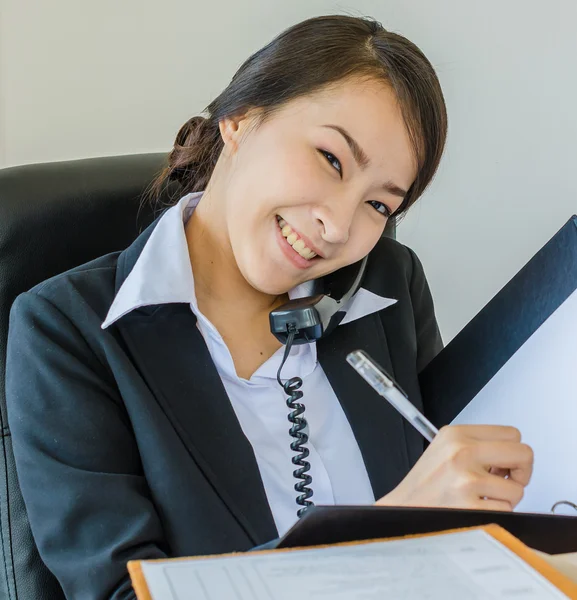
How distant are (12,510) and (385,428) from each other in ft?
1.51

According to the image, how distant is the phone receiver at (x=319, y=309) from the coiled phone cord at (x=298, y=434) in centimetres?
2

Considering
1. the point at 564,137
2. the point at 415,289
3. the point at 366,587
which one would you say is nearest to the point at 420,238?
the point at 564,137

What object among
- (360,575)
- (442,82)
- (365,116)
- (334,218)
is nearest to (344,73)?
(365,116)

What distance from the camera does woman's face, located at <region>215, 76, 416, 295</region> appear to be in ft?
2.97

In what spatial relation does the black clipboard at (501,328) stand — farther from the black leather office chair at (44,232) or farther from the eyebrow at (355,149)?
the black leather office chair at (44,232)

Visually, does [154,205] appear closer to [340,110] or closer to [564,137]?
[340,110]

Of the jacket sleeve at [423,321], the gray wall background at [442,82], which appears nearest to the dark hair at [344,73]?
the jacket sleeve at [423,321]

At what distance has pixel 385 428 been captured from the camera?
1.03 m

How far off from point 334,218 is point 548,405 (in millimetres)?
310

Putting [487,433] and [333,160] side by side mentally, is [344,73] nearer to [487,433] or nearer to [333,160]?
[333,160]

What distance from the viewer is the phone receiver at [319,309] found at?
0.97 metres

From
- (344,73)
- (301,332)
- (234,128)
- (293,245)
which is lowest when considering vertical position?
(301,332)

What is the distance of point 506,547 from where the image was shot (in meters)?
0.50

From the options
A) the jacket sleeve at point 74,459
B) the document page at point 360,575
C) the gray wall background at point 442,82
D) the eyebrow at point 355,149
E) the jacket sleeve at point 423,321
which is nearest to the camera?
the document page at point 360,575
